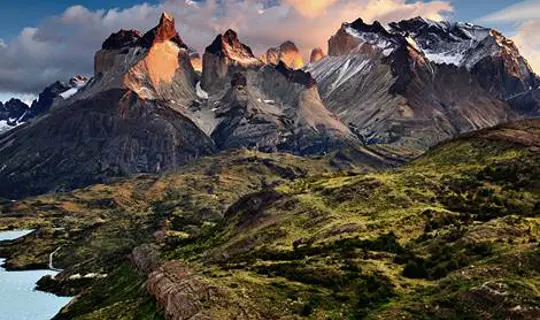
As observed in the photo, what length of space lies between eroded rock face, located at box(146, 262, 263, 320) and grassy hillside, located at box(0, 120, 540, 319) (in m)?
0.22

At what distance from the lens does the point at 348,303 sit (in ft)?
236

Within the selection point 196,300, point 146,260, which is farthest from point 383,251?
point 146,260

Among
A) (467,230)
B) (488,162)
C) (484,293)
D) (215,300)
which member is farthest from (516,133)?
(215,300)

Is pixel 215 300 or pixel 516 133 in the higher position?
pixel 516 133

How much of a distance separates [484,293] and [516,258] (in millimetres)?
11881

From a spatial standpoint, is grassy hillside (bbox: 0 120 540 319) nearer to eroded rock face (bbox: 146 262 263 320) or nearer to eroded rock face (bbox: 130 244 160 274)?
eroded rock face (bbox: 146 262 263 320)

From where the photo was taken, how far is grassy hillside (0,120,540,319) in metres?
68.6

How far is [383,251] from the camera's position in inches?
3829

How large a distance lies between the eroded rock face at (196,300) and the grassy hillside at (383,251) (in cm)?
22

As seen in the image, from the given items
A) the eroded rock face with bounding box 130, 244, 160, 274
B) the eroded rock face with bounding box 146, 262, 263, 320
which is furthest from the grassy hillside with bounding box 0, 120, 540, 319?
the eroded rock face with bounding box 130, 244, 160, 274

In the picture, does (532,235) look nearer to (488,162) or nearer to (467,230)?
(467,230)

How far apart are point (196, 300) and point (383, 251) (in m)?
36.7

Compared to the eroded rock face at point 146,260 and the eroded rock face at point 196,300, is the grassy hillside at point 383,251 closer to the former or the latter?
the eroded rock face at point 196,300

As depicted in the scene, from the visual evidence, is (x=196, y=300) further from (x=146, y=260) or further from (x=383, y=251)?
(x=146, y=260)
